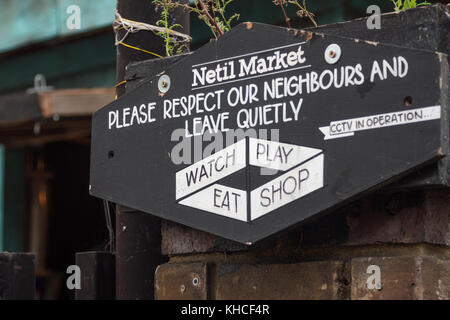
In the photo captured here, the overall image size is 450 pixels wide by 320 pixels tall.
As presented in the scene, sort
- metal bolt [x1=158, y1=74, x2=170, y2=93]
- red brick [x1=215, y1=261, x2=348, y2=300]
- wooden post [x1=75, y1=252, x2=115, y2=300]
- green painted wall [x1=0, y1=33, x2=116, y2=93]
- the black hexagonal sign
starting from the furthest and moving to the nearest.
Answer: green painted wall [x1=0, y1=33, x2=116, y2=93] → wooden post [x1=75, y1=252, x2=115, y2=300] → metal bolt [x1=158, y1=74, x2=170, y2=93] → red brick [x1=215, y1=261, x2=348, y2=300] → the black hexagonal sign

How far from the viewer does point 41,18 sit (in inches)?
365

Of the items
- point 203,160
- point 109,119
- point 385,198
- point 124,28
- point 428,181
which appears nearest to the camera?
point 428,181

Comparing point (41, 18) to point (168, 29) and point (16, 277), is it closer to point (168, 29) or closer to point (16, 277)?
point (16, 277)

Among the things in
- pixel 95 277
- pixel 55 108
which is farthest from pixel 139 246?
pixel 55 108

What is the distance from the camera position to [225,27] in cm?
329

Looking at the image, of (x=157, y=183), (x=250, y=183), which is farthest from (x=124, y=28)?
(x=250, y=183)

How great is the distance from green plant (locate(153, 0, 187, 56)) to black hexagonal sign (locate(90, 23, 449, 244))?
14.8 inches

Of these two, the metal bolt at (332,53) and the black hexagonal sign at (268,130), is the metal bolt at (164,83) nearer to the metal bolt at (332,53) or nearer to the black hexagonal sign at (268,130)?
the black hexagonal sign at (268,130)

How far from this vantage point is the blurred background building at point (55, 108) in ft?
26.1

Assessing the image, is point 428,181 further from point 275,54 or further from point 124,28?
point 124,28

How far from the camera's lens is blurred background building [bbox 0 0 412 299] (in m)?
7.96

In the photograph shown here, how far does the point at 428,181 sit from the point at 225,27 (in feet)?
3.92

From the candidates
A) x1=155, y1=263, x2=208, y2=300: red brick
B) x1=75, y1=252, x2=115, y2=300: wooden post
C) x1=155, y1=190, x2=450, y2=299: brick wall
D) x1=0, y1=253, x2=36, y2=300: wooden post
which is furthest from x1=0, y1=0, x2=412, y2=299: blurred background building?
x1=155, y1=190, x2=450, y2=299: brick wall

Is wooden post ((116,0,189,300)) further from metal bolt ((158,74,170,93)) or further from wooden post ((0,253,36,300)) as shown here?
wooden post ((0,253,36,300))
